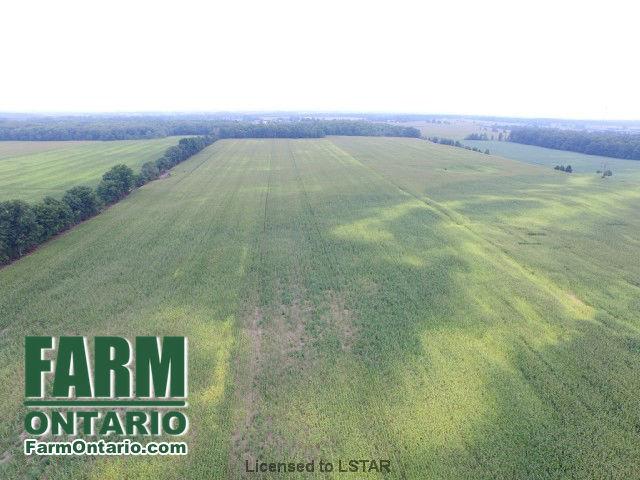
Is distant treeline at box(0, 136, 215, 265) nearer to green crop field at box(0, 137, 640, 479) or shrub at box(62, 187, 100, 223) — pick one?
shrub at box(62, 187, 100, 223)

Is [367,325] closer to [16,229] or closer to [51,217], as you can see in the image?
[16,229]

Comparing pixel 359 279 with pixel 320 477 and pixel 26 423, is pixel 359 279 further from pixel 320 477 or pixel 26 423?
pixel 26 423

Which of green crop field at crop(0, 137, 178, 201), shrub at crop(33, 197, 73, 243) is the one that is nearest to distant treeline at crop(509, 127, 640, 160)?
green crop field at crop(0, 137, 178, 201)

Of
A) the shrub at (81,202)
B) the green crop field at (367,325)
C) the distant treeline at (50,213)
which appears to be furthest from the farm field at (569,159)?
the shrub at (81,202)

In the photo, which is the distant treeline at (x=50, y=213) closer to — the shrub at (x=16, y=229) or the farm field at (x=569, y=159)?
the shrub at (x=16, y=229)

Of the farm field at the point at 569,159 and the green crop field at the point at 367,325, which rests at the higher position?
the farm field at the point at 569,159

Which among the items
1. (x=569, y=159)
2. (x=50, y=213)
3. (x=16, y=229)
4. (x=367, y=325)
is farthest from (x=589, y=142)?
(x=16, y=229)
